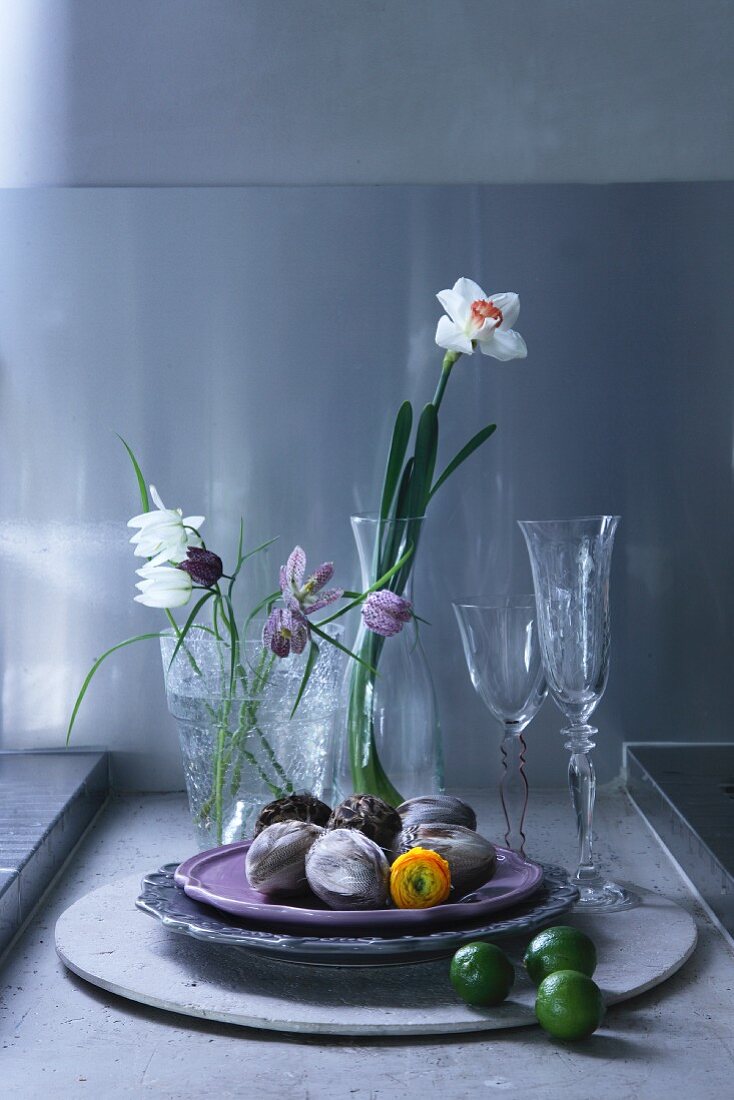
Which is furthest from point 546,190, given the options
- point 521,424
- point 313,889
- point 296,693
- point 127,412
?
point 313,889

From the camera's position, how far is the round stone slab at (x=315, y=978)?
0.68 metres

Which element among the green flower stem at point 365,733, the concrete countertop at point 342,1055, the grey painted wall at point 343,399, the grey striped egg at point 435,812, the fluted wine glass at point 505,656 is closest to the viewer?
the concrete countertop at point 342,1055

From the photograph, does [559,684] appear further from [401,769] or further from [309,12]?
[309,12]

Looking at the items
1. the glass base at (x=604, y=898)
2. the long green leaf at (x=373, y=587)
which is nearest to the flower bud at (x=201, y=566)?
the long green leaf at (x=373, y=587)

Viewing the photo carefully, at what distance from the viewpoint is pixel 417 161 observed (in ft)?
4.23

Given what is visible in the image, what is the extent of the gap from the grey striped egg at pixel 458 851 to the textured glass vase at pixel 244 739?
0.23 m

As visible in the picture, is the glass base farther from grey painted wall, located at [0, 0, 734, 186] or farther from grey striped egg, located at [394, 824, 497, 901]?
grey painted wall, located at [0, 0, 734, 186]

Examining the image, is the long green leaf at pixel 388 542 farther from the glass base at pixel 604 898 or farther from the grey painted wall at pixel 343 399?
the glass base at pixel 604 898

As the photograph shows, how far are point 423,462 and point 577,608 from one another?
307mm

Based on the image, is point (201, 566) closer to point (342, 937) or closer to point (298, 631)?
point (298, 631)

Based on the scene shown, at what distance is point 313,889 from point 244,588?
0.57m

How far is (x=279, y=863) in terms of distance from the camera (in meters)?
0.78

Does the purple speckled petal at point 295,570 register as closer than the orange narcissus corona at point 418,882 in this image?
No

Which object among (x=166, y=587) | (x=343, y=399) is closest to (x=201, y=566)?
(x=166, y=587)
